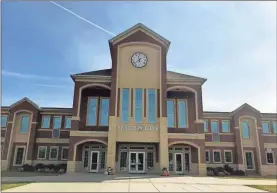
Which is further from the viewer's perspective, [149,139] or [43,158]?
[43,158]

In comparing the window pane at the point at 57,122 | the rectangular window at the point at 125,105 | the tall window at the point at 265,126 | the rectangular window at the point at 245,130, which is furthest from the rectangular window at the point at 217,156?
the window pane at the point at 57,122

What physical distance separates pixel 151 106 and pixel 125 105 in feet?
7.89

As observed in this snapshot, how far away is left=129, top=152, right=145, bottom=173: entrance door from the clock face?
27.6 ft

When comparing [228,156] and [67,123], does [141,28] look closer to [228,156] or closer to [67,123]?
[67,123]

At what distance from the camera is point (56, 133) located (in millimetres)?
30141

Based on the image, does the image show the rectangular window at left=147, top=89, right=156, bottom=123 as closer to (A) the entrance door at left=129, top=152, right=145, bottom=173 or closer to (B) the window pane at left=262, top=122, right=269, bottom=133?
(A) the entrance door at left=129, top=152, right=145, bottom=173

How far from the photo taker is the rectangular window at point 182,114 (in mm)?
24525

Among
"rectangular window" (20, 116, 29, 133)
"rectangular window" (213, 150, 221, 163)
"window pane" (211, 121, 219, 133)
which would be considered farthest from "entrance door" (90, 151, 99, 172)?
"window pane" (211, 121, 219, 133)

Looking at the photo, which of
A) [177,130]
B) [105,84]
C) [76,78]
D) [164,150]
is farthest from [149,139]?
[76,78]

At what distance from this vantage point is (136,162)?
936 inches

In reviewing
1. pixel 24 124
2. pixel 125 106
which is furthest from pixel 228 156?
pixel 24 124

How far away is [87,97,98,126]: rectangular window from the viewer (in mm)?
24547

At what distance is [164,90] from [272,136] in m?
15.6

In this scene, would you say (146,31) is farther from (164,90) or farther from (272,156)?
(272,156)
